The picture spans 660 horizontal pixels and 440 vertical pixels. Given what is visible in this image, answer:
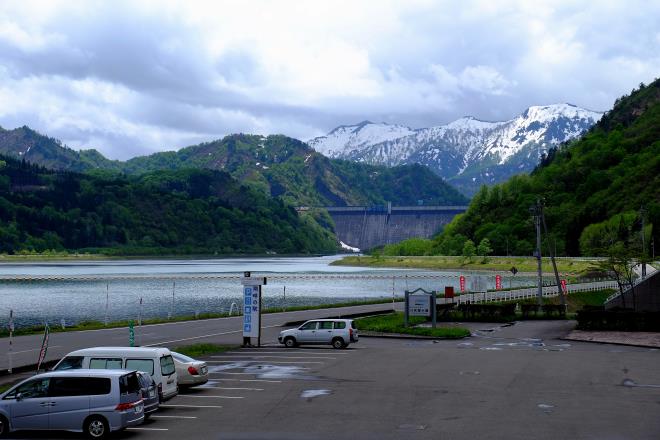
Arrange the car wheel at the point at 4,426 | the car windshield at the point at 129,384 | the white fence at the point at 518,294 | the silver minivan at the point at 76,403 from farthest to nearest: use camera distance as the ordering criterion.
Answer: the white fence at the point at 518,294 < the car wheel at the point at 4,426 < the car windshield at the point at 129,384 < the silver minivan at the point at 76,403

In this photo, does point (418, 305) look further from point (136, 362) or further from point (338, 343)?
point (136, 362)

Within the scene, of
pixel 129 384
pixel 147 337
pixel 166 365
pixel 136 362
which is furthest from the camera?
pixel 147 337

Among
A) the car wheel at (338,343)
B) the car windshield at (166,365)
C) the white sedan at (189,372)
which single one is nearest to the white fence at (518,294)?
the car wheel at (338,343)

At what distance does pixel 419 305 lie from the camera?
177ft

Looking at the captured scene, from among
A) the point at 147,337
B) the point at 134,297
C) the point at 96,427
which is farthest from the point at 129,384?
the point at 134,297

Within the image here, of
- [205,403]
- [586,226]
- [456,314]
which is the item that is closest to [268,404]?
[205,403]

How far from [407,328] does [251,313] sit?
1208 centimetres

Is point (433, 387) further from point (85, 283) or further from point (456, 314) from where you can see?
point (85, 283)

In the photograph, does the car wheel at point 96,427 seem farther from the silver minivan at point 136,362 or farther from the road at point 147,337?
the road at point 147,337

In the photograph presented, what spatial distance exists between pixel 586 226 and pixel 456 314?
146 meters

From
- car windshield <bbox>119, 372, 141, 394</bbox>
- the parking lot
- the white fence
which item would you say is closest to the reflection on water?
the white fence

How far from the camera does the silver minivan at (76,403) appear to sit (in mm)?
21109

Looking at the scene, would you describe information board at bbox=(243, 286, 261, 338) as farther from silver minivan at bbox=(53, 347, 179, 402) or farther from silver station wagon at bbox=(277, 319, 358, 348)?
silver minivan at bbox=(53, 347, 179, 402)

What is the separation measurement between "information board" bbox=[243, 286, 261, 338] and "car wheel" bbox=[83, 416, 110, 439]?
22221 mm
